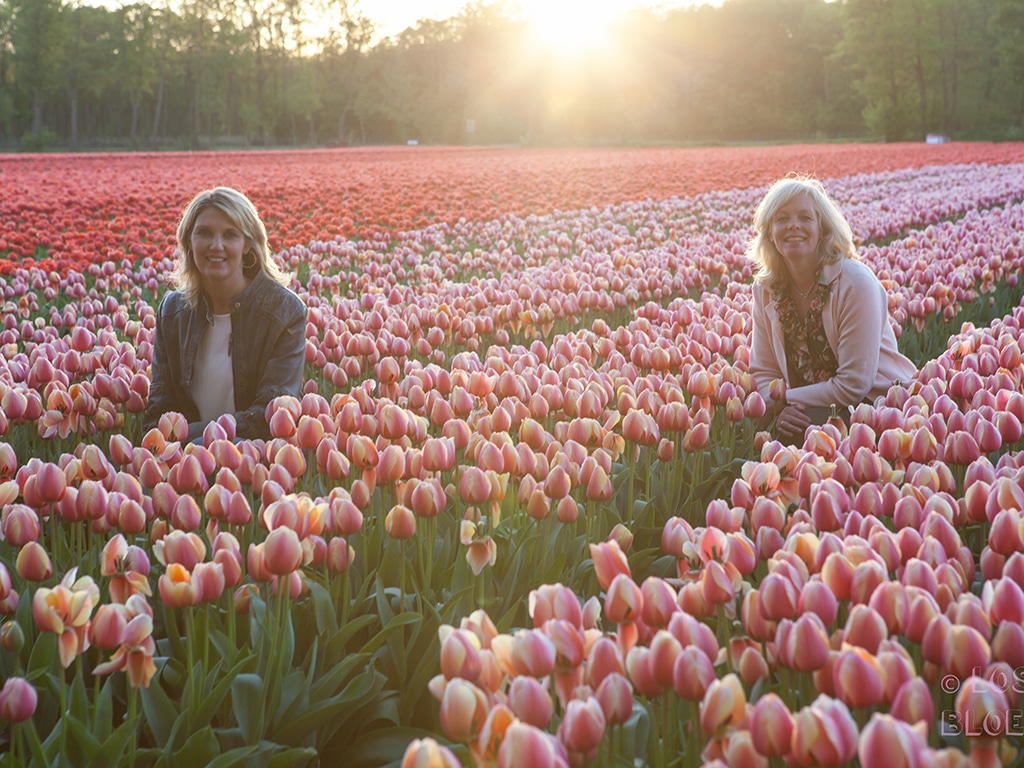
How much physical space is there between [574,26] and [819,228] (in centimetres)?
9470

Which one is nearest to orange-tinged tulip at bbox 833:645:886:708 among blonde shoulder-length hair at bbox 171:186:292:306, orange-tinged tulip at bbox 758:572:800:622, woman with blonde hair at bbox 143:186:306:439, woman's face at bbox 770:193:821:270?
orange-tinged tulip at bbox 758:572:800:622

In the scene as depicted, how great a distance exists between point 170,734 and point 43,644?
0.48 metres

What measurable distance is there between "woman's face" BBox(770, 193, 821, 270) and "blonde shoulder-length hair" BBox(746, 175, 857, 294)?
30mm

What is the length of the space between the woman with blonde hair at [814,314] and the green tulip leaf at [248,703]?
311 centimetres

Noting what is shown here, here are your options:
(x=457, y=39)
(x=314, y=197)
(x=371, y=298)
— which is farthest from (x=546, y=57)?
(x=371, y=298)

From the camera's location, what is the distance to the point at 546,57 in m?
94.2

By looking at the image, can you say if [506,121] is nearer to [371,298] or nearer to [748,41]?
[748,41]

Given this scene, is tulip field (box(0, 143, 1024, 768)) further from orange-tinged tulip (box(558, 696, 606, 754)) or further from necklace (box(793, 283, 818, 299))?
necklace (box(793, 283, 818, 299))

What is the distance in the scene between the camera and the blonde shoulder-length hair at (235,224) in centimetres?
490

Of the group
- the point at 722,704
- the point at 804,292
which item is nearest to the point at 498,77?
the point at 804,292

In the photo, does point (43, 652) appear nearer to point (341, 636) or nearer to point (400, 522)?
point (341, 636)

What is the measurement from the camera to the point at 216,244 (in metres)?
4.84

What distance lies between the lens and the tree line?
2741 inches

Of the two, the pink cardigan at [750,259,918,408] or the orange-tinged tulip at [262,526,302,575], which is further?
the pink cardigan at [750,259,918,408]
